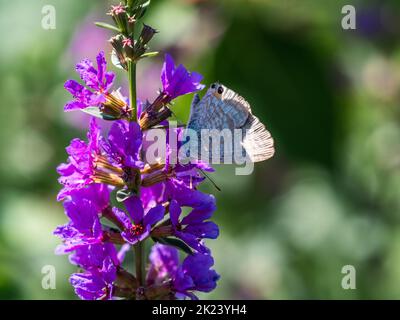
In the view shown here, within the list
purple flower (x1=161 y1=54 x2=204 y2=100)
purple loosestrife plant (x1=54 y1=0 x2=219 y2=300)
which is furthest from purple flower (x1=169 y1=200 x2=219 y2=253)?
purple flower (x1=161 y1=54 x2=204 y2=100)

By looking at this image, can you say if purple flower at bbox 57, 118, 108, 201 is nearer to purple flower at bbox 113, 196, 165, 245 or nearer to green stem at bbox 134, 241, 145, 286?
purple flower at bbox 113, 196, 165, 245

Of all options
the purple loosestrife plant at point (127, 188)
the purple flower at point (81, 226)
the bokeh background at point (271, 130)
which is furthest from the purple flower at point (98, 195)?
the bokeh background at point (271, 130)

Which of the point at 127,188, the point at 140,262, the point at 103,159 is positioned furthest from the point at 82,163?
the point at 140,262

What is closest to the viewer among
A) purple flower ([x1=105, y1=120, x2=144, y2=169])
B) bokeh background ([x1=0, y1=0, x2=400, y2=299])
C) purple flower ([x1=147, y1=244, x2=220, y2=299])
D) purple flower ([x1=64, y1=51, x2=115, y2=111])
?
purple flower ([x1=105, y1=120, x2=144, y2=169])

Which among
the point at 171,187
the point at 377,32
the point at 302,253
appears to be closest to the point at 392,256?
the point at 302,253

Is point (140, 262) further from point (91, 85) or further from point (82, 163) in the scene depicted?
point (91, 85)

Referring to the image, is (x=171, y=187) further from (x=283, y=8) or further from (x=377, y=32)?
(x=377, y=32)

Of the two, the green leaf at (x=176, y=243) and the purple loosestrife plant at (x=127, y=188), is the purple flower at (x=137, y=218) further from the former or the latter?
the green leaf at (x=176, y=243)
